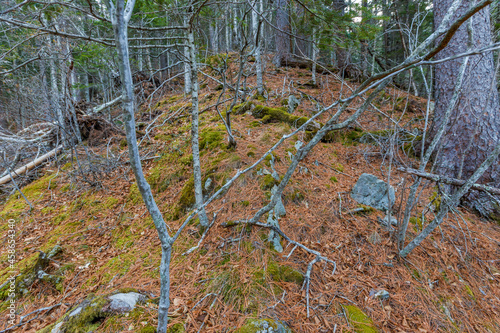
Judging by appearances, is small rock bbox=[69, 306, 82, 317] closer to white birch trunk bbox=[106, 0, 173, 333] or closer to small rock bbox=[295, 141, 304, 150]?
white birch trunk bbox=[106, 0, 173, 333]

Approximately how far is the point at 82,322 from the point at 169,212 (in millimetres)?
1670

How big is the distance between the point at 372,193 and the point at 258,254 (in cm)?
195

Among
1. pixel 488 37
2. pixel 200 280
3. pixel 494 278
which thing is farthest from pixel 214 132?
pixel 488 37

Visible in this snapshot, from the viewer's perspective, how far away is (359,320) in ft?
6.07

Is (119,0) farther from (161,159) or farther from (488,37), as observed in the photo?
(488,37)

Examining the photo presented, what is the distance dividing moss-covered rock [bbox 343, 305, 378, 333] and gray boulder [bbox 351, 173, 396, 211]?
156 cm

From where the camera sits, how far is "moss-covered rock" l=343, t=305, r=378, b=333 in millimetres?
1788

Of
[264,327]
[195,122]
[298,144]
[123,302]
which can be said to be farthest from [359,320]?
[298,144]

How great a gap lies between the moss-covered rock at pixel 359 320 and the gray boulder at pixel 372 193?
5.12ft

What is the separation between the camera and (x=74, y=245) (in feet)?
10.2

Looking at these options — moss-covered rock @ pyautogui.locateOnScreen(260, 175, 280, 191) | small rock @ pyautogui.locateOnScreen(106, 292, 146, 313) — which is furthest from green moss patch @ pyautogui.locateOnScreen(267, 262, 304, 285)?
small rock @ pyautogui.locateOnScreen(106, 292, 146, 313)

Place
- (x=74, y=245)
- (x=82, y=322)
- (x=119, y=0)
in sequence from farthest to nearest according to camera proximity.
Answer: (x=74, y=245) < (x=82, y=322) < (x=119, y=0)

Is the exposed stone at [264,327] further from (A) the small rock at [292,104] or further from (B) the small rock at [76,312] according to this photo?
(A) the small rock at [292,104]

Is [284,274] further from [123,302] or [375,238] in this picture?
[123,302]
